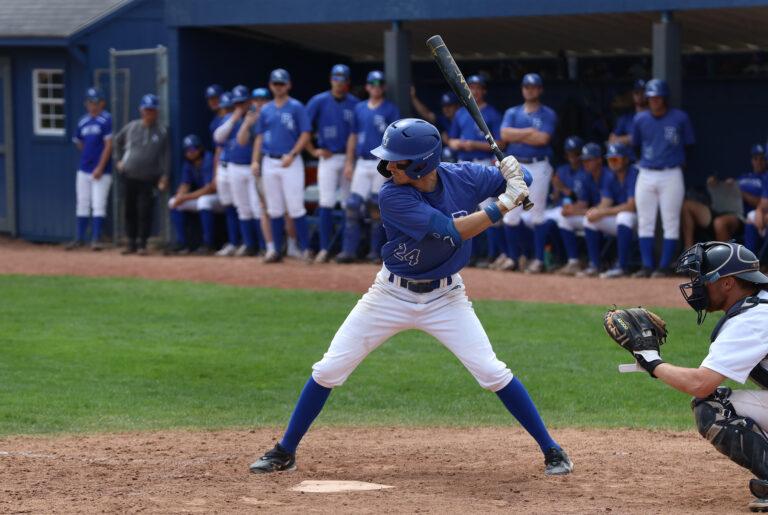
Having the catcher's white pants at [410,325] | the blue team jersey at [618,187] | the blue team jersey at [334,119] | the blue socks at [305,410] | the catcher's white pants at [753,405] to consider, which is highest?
the blue team jersey at [334,119]

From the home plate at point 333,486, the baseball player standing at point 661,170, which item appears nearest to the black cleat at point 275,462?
the home plate at point 333,486

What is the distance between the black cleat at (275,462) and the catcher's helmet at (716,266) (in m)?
2.01

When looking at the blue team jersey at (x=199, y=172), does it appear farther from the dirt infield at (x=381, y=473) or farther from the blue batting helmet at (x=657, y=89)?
the dirt infield at (x=381, y=473)

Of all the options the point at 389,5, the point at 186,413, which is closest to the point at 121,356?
the point at 186,413

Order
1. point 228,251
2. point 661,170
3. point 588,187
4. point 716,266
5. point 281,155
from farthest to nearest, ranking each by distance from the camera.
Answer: point 228,251 < point 281,155 < point 588,187 < point 661,170 < point 716,266

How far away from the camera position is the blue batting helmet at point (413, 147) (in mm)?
4754

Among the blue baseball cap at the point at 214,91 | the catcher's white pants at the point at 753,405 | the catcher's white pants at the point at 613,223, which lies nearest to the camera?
the catcher's white pants at the point at 753,405

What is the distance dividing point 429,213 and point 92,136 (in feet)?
33.0

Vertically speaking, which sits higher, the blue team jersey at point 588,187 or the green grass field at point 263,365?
the blue team jersey at point 588,187

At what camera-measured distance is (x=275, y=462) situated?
5121 mm

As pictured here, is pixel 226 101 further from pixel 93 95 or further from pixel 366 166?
pixel 366 166

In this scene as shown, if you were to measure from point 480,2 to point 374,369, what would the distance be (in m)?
5.50

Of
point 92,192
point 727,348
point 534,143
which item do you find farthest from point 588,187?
point 727,348

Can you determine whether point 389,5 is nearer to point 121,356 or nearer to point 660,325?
point 121,356
